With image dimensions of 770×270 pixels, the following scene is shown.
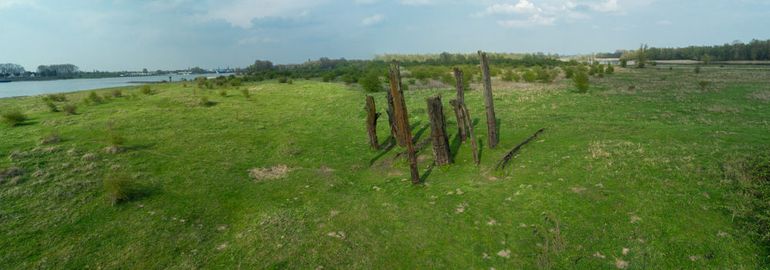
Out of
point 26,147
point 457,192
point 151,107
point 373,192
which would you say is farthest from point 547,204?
point 151,107

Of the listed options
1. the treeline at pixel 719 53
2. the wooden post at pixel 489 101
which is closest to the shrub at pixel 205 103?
the wooden post at pixel 489 101

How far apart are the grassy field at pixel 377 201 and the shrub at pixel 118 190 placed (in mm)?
260

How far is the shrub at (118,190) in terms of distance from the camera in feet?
42.2

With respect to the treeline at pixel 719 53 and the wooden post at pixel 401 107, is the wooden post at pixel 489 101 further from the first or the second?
the treeline at pixel 719 53

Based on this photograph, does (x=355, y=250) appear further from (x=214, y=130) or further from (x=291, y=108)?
(x=291, y=108)

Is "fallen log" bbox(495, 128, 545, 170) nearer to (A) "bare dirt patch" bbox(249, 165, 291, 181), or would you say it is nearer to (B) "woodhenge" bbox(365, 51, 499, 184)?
(B) "woodhenge" bbox(365, 51, 499, 184)

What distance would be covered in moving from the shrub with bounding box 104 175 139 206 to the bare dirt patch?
4.29 metres

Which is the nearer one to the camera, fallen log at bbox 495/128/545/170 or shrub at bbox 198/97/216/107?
fallen log at bbox 495/128/545/170

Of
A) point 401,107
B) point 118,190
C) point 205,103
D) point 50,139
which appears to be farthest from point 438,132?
point 205,103

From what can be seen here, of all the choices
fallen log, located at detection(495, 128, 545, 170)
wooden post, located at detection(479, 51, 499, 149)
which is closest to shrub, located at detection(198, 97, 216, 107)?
wooden post, located at detection(479, 51, 499, 149)

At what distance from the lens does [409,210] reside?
12242 mm

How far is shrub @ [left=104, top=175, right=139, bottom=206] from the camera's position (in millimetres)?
12859

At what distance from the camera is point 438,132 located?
1614cm

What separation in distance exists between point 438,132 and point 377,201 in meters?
4.58
